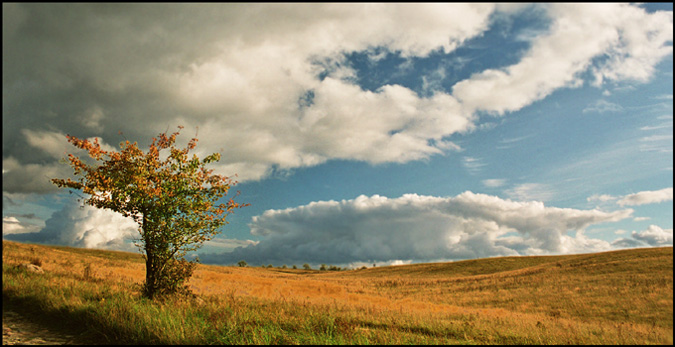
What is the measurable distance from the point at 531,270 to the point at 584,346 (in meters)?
45.5

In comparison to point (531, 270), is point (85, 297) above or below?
above

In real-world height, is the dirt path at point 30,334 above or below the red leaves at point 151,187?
below

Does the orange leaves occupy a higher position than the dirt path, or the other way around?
the orange leaves

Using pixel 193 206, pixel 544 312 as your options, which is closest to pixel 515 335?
pixel 193 206

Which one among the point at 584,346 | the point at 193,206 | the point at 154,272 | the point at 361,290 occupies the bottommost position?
the point at 361,290

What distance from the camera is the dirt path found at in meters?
7.99

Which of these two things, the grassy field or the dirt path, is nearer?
the grassy field

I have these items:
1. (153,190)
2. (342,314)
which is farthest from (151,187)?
(342,314)

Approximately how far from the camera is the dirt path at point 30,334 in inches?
315

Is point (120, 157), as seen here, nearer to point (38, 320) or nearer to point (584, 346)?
point (38, 320)

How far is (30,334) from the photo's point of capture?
8.62 meters

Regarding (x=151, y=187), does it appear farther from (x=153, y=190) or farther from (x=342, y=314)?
(x=342, y=314)

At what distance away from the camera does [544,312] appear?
27578mm

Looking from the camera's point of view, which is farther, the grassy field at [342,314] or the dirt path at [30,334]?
the dirt path at [30,334]
